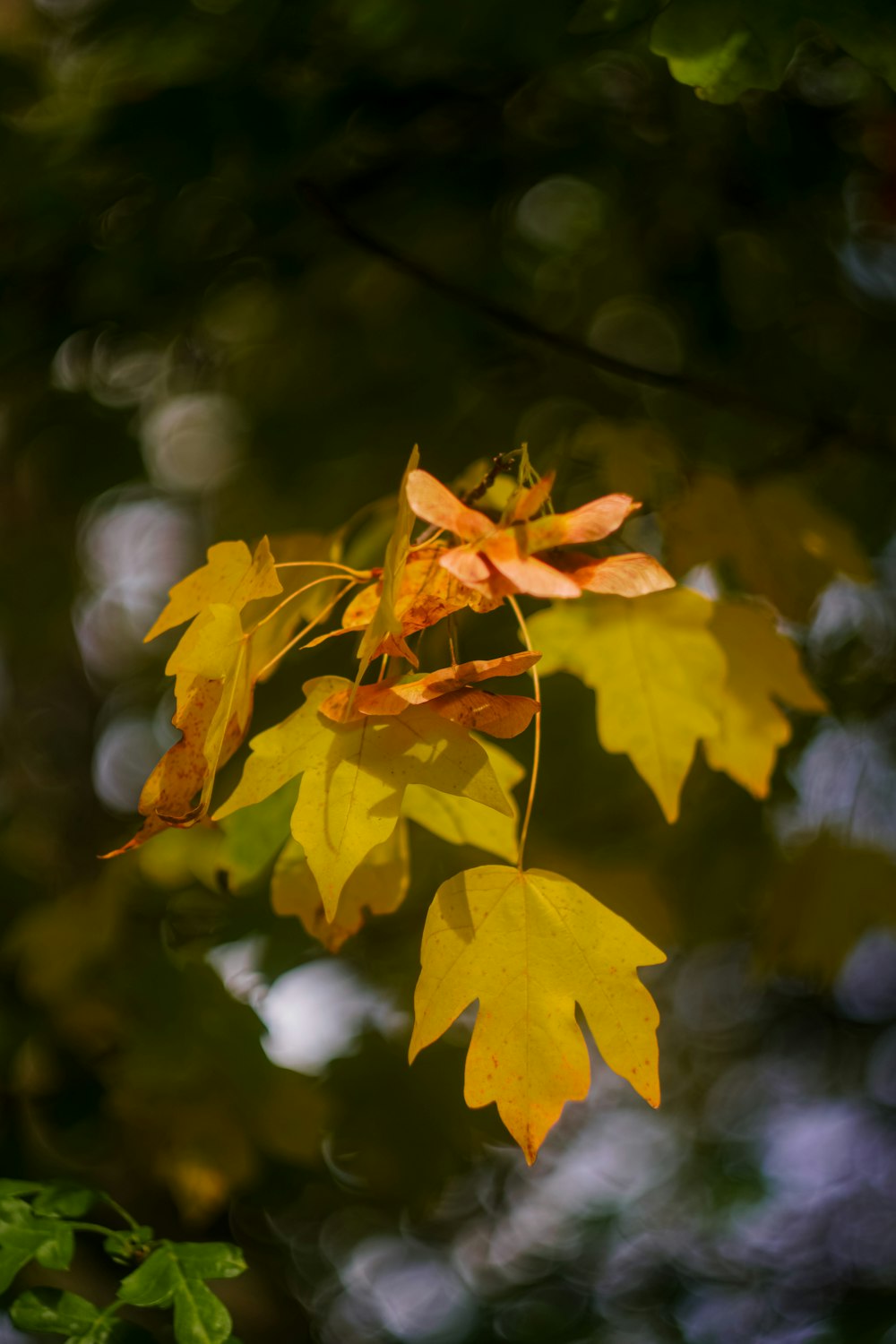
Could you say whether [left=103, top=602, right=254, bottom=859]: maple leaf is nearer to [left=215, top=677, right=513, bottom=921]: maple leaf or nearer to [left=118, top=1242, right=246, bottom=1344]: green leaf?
[left=215, top=677, right=513, bottom=921]: maple leaf

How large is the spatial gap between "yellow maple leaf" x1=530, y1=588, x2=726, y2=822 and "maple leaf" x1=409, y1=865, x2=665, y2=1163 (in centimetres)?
26

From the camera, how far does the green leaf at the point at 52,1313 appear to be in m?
0.75

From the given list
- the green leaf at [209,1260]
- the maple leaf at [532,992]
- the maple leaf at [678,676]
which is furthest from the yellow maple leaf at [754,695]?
the green leaf at [209,1260]

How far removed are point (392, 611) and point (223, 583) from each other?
0.19m

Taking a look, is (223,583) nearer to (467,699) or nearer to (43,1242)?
(467,699)

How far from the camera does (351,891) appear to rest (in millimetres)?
873

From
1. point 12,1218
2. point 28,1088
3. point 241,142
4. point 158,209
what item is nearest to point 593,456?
point 241,142

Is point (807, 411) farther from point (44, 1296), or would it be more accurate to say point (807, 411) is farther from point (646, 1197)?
point (646, 1197)

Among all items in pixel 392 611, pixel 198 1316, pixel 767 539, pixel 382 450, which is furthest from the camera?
pixel 382 450

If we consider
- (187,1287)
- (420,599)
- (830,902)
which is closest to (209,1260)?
(187,1287)

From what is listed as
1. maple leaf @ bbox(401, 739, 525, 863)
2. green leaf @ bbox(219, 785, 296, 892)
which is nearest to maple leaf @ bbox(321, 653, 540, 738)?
maple leaf @ bbox(401, 739, 525, 863)

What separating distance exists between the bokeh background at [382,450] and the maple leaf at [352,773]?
17.8 inches

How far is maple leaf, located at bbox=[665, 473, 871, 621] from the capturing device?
1108 millimetres

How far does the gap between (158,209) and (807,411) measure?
1001mm
